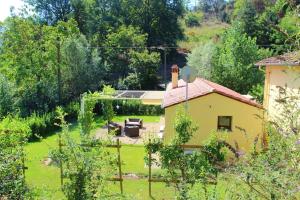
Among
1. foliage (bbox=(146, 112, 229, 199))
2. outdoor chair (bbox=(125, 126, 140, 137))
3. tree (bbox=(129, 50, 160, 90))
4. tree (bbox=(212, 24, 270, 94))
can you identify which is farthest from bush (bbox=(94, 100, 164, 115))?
foliage (bbox=(146, 112, 229, 199))

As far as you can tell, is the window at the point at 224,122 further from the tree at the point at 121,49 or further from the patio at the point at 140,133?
the tree at the point at 121,49

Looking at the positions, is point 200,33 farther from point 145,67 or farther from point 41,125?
point 41,125

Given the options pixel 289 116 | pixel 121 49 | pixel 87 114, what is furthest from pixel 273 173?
pixel 121 49

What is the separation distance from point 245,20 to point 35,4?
111 ft

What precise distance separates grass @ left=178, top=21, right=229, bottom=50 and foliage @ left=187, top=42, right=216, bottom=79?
22989 millimetres

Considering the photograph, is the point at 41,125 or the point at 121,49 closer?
the point at 41,125

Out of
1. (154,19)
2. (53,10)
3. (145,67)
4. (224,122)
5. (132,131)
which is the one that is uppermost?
(53,10)

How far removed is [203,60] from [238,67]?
22.0 ft

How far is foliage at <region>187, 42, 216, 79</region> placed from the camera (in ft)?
124

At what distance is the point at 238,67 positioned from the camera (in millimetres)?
33812

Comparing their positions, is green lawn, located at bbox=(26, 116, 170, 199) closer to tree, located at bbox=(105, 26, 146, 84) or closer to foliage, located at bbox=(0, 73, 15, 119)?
foliage, located at bbox=(0, 73, 15, 119)

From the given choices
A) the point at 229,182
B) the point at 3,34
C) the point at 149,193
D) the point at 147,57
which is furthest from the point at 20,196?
the point at 147,57

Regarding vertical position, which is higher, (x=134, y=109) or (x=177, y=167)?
(x=177, y=167)

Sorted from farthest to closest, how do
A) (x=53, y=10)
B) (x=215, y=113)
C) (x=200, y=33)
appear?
(x=200, y=33) → (x=53, y=10) → (x=215, y=113)
